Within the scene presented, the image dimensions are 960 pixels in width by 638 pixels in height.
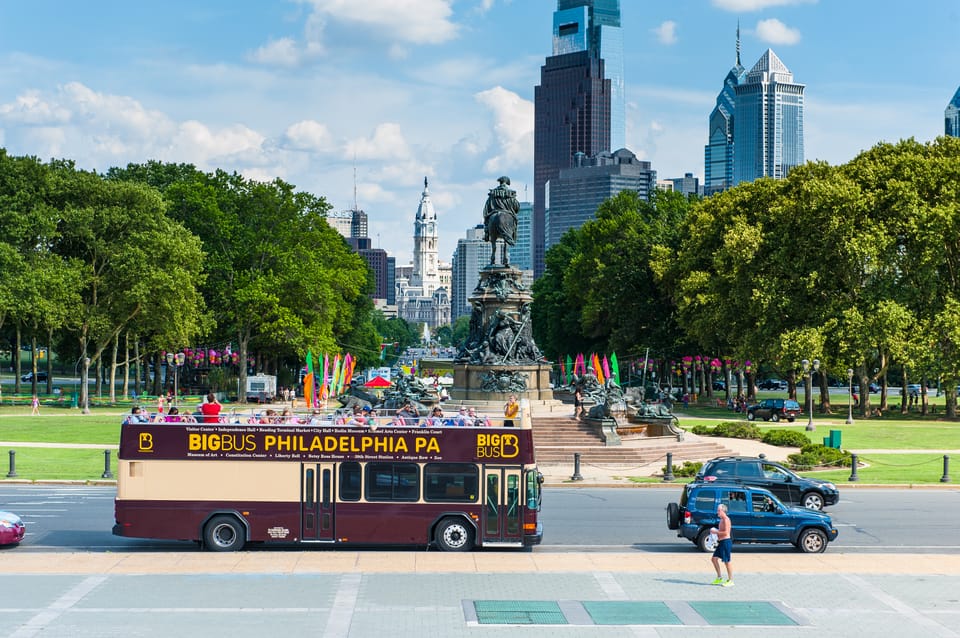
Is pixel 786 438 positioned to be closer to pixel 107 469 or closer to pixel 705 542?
pixel 705 542

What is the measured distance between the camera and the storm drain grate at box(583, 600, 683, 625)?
63.5ft

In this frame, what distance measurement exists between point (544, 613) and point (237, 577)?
6.46 metres

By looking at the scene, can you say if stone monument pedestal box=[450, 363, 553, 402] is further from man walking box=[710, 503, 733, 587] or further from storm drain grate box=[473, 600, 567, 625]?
storm drain grate box=[473, 600, 567, 625]

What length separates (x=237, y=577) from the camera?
74.0 ft

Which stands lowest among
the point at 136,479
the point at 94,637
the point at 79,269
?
the point at 94,637

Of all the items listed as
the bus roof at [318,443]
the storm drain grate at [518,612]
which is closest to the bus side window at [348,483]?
the bus roof at [318,443]

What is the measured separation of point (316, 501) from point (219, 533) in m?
2.27

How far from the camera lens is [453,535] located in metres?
25.5

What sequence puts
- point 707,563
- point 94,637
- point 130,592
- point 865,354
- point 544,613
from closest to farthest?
point 94,637 < point 544,613 < point 130,592 < point 707,563 < point 865,354

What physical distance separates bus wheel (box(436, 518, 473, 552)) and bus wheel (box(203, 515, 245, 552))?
4379mm

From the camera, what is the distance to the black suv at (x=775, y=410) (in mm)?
66438

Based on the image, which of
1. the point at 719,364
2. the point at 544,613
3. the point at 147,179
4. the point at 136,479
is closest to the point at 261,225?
the point at 147,179

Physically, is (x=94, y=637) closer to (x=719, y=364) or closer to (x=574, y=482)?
(x=574, y=482)

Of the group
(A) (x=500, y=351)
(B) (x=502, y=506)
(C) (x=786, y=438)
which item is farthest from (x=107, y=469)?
(C) (x=786, y=438)
